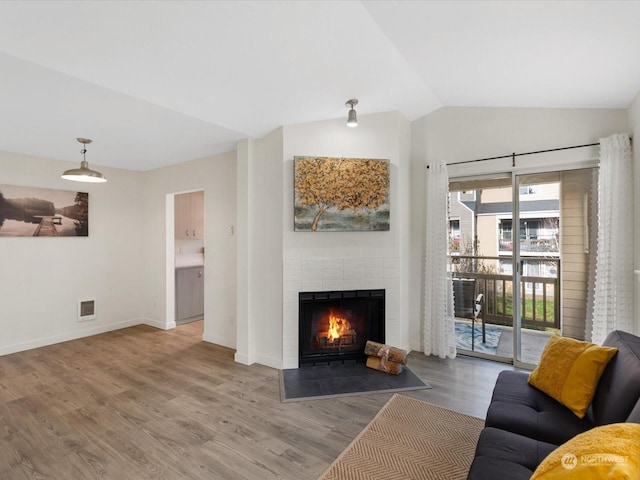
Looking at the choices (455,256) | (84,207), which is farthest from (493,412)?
(84,207)

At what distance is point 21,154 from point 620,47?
236 inches

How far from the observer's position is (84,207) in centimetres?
461

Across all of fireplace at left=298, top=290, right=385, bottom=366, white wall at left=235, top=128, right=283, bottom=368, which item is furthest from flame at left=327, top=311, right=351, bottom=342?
white wall at left=235, top=128, right=283, bottom=368

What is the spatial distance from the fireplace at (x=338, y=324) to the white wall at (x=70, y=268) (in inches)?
130

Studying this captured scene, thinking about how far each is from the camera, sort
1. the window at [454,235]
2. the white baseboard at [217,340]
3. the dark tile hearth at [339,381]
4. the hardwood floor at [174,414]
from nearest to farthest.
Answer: the hardwood floor at [174,414] < the dark tile hearth at [339,381] < the window at [454,235] < the white baseboard at [217,340]

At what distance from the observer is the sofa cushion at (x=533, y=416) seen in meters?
1.62

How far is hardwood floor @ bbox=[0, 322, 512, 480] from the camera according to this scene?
202 cm

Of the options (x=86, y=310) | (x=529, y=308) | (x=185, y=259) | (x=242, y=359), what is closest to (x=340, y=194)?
(x=242, y=359)

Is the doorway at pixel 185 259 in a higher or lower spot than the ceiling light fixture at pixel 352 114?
lower

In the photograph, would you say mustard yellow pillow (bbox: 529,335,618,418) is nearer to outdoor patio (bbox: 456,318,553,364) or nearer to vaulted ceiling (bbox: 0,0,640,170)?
outdoor patio (bbox: 456,318,553,364)

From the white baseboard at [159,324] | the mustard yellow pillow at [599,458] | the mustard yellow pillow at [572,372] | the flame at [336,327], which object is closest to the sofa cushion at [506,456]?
the mustard yellow pillow at [599,458]

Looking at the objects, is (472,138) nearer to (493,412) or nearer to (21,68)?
(493,412)

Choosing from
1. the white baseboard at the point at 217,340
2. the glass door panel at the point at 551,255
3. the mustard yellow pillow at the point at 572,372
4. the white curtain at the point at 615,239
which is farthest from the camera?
the white baseboard at the point at 217,340

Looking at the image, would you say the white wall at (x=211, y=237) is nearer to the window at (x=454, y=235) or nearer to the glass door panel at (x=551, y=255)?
the window at (x=454, y=235)
